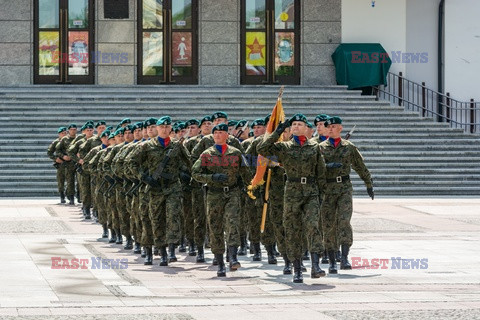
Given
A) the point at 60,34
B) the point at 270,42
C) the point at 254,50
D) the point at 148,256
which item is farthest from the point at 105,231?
the point at 270,42

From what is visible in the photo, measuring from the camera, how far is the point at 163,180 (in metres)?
16.5

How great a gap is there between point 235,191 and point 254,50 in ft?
75.5

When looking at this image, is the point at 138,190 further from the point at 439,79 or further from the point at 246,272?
the point at 439,79

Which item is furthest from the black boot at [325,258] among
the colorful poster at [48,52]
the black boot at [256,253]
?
the colorful poster at [48,52]

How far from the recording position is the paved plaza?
11555 millimetres

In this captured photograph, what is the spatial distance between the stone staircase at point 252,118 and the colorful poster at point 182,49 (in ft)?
4.29

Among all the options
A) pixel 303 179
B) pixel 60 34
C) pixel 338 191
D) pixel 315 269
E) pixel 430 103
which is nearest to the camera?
pixel 315 269

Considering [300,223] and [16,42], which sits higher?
[16,42]

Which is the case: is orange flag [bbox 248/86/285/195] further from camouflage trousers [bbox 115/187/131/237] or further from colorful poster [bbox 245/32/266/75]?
colorful poster [bbox 245/32/266/75]

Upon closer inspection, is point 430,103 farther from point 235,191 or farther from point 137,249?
point 235,191

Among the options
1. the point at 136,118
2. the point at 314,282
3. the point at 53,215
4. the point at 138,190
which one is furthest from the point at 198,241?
the point at 136,118

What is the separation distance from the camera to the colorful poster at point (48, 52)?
37406mm

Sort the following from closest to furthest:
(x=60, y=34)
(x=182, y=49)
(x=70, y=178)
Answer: (x=70, y=178)
(x=60, y=34)
(x=182, y=49)

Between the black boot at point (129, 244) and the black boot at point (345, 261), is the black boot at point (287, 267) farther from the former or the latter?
the black boot at point (129, 244)
